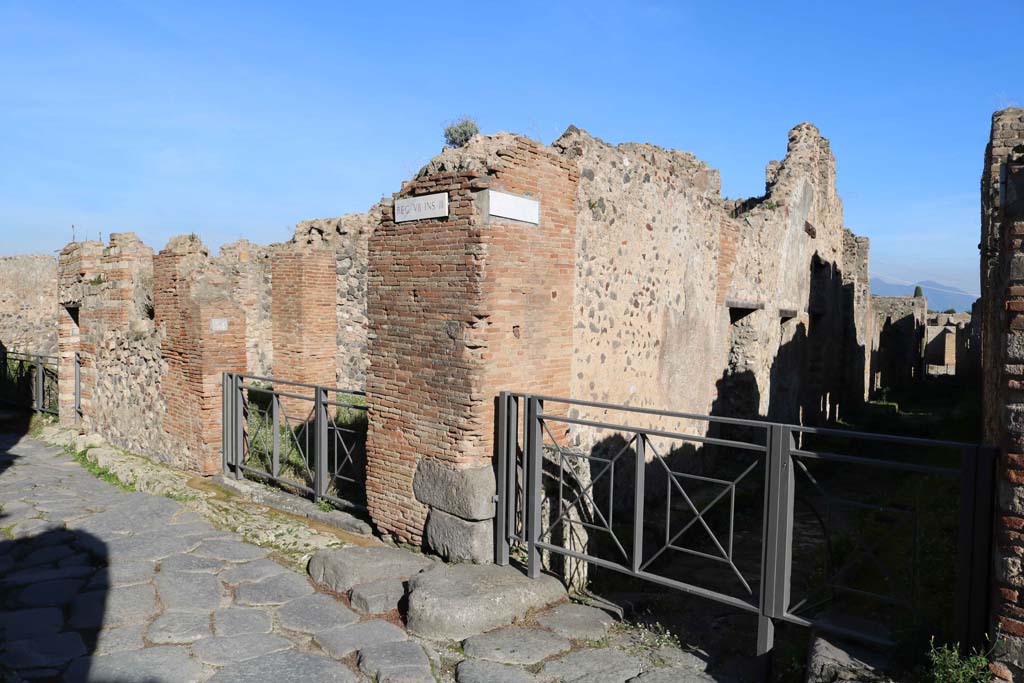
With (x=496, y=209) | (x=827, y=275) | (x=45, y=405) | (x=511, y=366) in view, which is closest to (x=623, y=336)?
(x=511, y=366)

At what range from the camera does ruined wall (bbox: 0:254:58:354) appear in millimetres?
18000

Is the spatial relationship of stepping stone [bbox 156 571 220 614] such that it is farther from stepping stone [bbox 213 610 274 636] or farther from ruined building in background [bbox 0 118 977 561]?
ruined building in background [bbox 0 118 977 561]

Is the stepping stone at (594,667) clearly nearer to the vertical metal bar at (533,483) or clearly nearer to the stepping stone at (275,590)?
the vertical metal bar at (533,483)

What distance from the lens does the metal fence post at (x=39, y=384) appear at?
12.1 meters

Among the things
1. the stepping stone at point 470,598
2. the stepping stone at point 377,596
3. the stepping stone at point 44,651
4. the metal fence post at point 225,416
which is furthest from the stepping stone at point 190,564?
the metal fence post at point 225,416

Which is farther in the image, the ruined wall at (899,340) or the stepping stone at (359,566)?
the ruined wall at (899,340)

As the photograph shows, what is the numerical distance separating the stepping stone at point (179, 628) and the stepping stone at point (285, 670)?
49cm

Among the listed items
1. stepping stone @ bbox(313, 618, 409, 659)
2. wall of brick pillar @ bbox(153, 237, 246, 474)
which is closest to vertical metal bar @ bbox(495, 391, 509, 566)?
stepping stone @ bbox(313, 618, 409, 659)

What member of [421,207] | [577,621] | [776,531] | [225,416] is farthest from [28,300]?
[776,531]

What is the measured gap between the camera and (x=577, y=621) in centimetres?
463

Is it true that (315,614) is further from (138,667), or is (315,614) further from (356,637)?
(138,667)

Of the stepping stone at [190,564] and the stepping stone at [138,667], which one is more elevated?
the stepping stone at [190,564]

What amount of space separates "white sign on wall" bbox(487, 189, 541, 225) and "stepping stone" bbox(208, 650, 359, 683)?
3031mm

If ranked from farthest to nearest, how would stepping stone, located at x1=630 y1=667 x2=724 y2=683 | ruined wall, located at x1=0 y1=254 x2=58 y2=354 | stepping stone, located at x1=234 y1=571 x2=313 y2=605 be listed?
ruined wall, located at x1=0 y1=254 x2=58 y2=354 < stepping stone, located at x1=234 y1=571 x2=313 y2=605 < stepping stone, located at x1=630 y1=667 x2=724 y2=683
